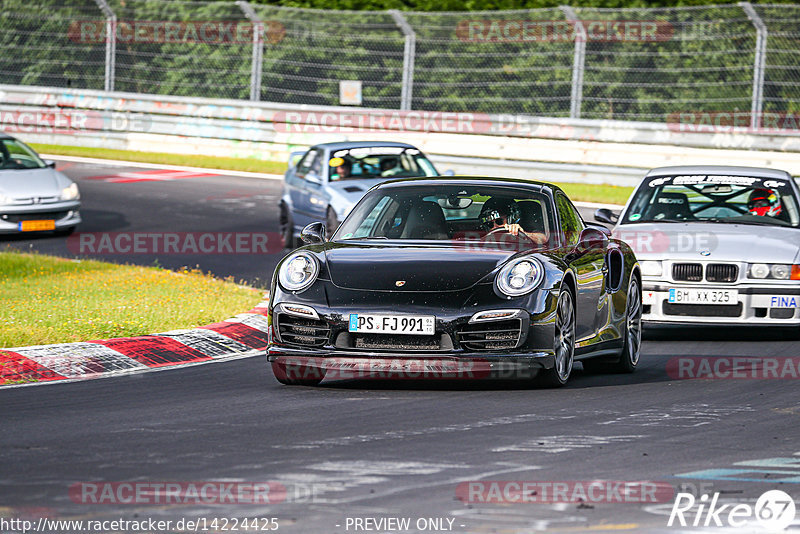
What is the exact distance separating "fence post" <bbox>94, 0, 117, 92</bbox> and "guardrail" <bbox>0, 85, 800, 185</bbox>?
48 centimetres

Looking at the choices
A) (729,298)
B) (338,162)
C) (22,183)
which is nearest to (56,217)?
(22,183)

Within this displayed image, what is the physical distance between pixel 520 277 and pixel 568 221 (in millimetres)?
1429

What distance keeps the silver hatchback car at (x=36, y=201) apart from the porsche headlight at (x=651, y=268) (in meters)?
8.89

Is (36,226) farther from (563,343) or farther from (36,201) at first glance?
(563,343)

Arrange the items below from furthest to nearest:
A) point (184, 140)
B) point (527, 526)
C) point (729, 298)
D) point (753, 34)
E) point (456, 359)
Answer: point (184, 140), point (753, 34), point (729, 298), point (456, 359), point (527, 526)

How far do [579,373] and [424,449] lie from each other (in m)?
3.47

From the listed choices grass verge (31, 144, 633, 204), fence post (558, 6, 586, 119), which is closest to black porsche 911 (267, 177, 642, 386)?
grass verge (31, 144, 633, 204)

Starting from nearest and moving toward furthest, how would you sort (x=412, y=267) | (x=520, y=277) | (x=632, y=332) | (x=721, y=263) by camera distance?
(x=520, y=277) < (x=412, y=267) < (x=632, y=332) < (x=721, y=263)

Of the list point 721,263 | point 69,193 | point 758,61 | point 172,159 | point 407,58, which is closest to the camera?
point 721,263

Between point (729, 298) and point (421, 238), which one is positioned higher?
point (421, 238)

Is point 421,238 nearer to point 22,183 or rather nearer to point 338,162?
point 338,162

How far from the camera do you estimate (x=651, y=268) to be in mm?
11734

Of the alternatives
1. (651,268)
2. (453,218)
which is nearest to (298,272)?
(453,218)

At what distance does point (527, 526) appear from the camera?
530 cm
